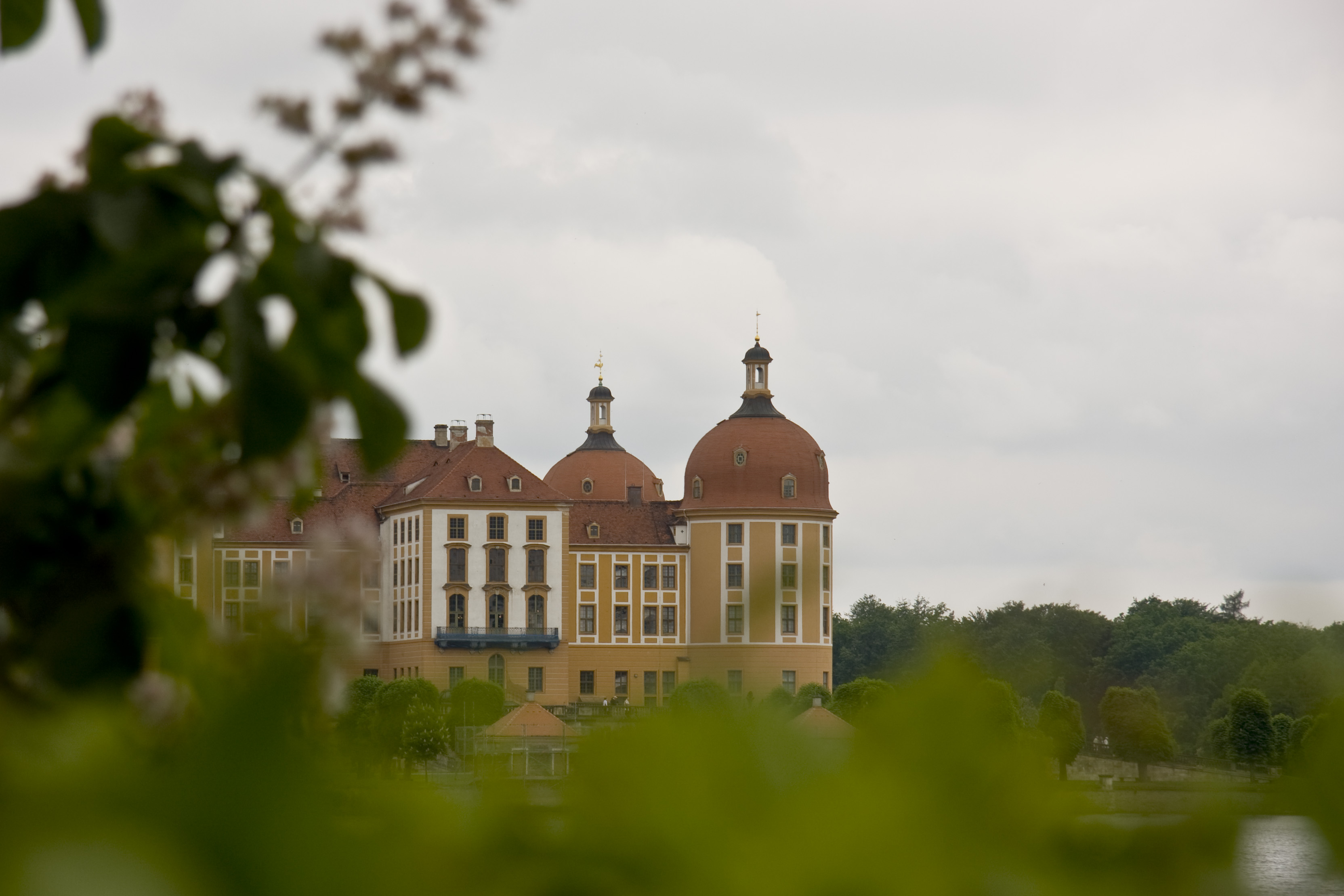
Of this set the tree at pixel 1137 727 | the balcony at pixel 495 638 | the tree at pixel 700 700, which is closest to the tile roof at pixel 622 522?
the balcony at pixel 495 638

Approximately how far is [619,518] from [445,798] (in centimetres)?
5821

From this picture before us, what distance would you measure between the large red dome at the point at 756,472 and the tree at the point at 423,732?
56540 millimetres

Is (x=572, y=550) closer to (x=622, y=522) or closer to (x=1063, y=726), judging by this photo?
(x=622, y=522)

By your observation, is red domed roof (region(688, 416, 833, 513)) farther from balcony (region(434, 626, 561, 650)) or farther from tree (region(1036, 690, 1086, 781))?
tree (region(1036, 690, 1086, 781))

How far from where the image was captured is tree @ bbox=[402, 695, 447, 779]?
2.05 ft

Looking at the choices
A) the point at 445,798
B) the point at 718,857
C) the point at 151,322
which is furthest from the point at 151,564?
the point at 718,857

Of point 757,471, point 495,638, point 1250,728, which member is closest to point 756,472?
point 757,471

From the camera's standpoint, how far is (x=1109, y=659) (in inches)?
30.1

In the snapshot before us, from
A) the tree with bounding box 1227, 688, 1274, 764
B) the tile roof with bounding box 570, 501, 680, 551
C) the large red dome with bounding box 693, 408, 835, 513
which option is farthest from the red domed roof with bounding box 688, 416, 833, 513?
the tree with bounding box 1227, 688, 1274, 764

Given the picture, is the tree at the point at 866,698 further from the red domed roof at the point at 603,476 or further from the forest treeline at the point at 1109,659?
the red domed roof at the point at 603,476

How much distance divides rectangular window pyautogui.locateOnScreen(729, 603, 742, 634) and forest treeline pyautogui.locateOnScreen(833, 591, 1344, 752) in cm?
6

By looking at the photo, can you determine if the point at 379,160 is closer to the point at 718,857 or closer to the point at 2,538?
the point at 2,538

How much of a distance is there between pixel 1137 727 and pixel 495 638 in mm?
55004

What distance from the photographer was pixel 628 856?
375 millimetres
